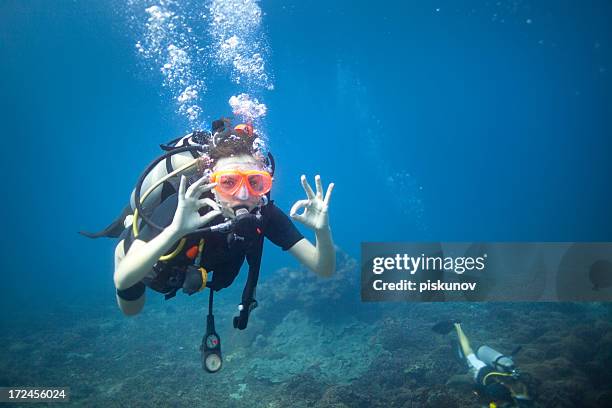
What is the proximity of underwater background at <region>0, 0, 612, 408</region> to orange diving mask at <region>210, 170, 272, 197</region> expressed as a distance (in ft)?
19.8

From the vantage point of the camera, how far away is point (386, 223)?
400 feet

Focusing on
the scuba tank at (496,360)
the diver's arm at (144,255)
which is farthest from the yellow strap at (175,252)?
the scuba tank at (496,360)

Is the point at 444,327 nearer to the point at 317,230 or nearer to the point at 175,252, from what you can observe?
the point at 317,230

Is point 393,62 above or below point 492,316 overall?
above

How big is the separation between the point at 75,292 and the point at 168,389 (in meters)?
20.8


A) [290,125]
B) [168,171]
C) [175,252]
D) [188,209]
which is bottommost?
[175,252]

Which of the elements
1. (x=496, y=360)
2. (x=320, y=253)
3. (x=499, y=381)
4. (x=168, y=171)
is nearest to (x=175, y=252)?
(x=168, y=171)

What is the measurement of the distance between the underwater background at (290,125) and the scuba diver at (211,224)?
16.8ft

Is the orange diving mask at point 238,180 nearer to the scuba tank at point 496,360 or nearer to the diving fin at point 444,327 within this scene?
the scuba tank at point 496,360

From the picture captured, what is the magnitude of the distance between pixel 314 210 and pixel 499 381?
5767 millimetres

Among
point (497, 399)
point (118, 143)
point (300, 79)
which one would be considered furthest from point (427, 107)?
point (118, 143)

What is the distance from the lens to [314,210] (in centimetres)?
339

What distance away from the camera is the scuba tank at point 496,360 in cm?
659

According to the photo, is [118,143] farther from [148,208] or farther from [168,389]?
[148,208]
